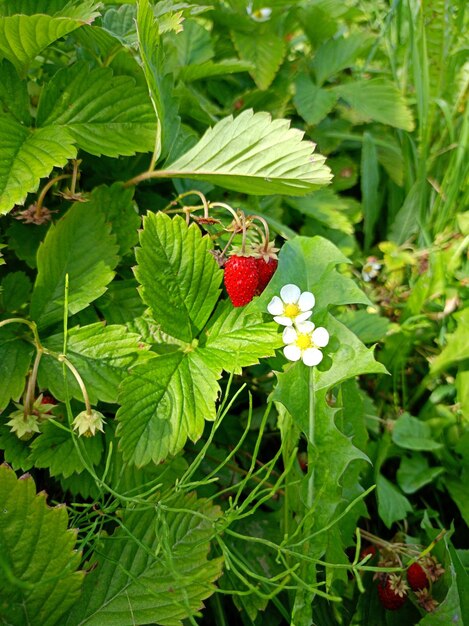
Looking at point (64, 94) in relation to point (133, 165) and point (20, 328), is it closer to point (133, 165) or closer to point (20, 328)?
point (133, 165)

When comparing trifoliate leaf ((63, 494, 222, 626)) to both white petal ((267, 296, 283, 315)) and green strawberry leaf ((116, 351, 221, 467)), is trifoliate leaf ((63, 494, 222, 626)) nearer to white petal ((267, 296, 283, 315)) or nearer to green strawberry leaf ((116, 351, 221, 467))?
green strawberry leaf ((116, 351, 221, 467))

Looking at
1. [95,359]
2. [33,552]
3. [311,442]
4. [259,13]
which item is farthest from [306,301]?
[259,13]

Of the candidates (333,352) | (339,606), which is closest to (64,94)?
(333,352)

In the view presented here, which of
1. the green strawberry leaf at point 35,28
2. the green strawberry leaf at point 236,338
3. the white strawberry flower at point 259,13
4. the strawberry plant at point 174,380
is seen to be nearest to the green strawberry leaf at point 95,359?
the strawberry plant at point 174,380

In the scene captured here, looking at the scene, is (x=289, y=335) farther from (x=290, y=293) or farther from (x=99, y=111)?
(x=99, y=111)

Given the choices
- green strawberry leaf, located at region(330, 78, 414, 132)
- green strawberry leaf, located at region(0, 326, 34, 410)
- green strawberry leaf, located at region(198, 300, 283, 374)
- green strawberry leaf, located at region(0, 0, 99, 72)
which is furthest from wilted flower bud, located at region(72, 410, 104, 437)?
green strawberry leaf, located at region(330, 78, 414, 132)
